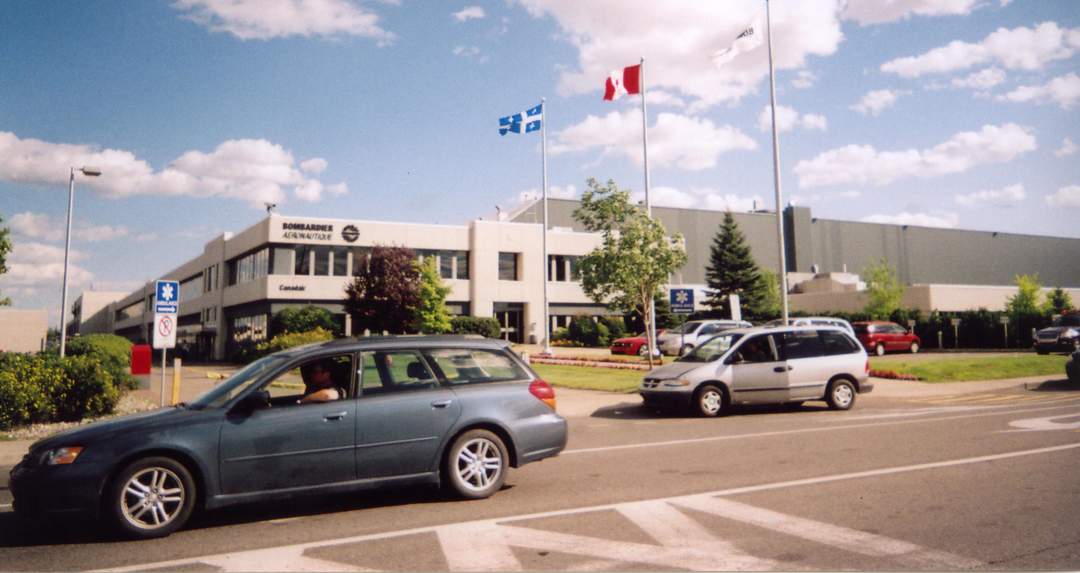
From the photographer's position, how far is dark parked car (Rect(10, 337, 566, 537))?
5.32 metres

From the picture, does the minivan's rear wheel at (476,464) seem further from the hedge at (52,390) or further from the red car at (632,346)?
the red car at (632,346)

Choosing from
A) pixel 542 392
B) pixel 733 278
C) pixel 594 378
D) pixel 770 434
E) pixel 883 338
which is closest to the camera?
pixel 542 392

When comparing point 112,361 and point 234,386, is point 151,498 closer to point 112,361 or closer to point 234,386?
point 234,386

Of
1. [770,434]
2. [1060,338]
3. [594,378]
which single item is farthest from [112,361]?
[1060,338]

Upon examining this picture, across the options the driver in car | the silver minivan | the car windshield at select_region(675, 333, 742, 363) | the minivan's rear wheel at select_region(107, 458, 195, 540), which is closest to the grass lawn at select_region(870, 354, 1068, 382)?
the silver minivan

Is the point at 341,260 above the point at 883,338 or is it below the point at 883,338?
above

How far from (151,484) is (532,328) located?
4483 cm

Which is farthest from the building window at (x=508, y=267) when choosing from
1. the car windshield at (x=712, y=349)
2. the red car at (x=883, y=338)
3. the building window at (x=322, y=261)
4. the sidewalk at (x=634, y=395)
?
the car windshield at (x=712, y=349)

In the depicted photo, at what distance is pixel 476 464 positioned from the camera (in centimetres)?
652

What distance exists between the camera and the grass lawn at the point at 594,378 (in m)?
18.7

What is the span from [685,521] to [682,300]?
47.9 feet

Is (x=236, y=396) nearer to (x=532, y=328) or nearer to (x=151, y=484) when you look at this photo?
(x=151, y=484)

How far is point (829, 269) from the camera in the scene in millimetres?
78812

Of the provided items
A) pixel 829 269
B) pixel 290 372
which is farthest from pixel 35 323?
pixel 829 269
